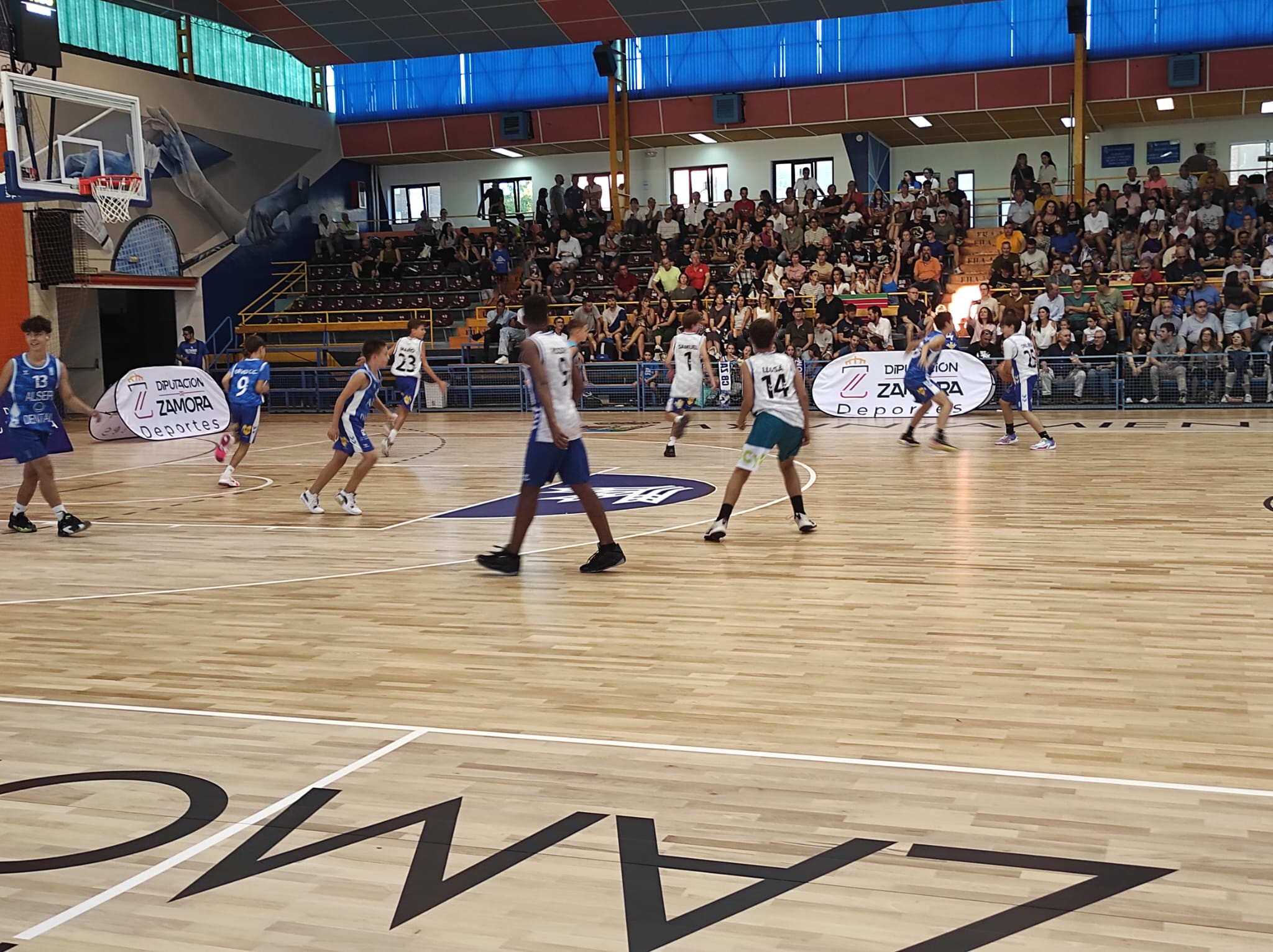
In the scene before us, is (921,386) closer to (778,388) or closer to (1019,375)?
(1019,375)

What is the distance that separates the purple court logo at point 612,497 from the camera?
10.5m

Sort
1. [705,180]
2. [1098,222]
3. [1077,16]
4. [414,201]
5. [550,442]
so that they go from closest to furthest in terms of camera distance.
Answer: [550,442] → [1098,222] → [1077,16] → [705,180] → [414,201]

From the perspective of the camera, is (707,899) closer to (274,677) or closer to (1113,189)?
(274,677)

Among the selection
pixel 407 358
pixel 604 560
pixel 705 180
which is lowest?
pixel 604 560

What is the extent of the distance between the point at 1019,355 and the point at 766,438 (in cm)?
670

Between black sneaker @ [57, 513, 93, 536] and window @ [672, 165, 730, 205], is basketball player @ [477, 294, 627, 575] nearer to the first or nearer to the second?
black sneaker @ [57, 513, 93, 536]

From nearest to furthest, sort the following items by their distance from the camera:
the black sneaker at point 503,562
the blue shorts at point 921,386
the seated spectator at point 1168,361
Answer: the black sneaker at point 503,562, the blue shorts at point 921,386, the seated spectator at point 1168,361

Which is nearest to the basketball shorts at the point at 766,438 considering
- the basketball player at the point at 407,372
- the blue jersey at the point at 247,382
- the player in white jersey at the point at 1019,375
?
the player in white jersey at the point at 1019,375

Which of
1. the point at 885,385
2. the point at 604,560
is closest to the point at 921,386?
the point at 885,385

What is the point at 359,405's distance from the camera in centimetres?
1045

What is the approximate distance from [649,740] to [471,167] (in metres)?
29.9

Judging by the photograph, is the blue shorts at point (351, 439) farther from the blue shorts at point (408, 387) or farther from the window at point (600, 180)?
the window at point (600, 180)

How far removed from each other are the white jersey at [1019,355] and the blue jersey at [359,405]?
755 centimetres

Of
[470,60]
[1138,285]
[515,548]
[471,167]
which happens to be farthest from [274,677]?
[471,167]
